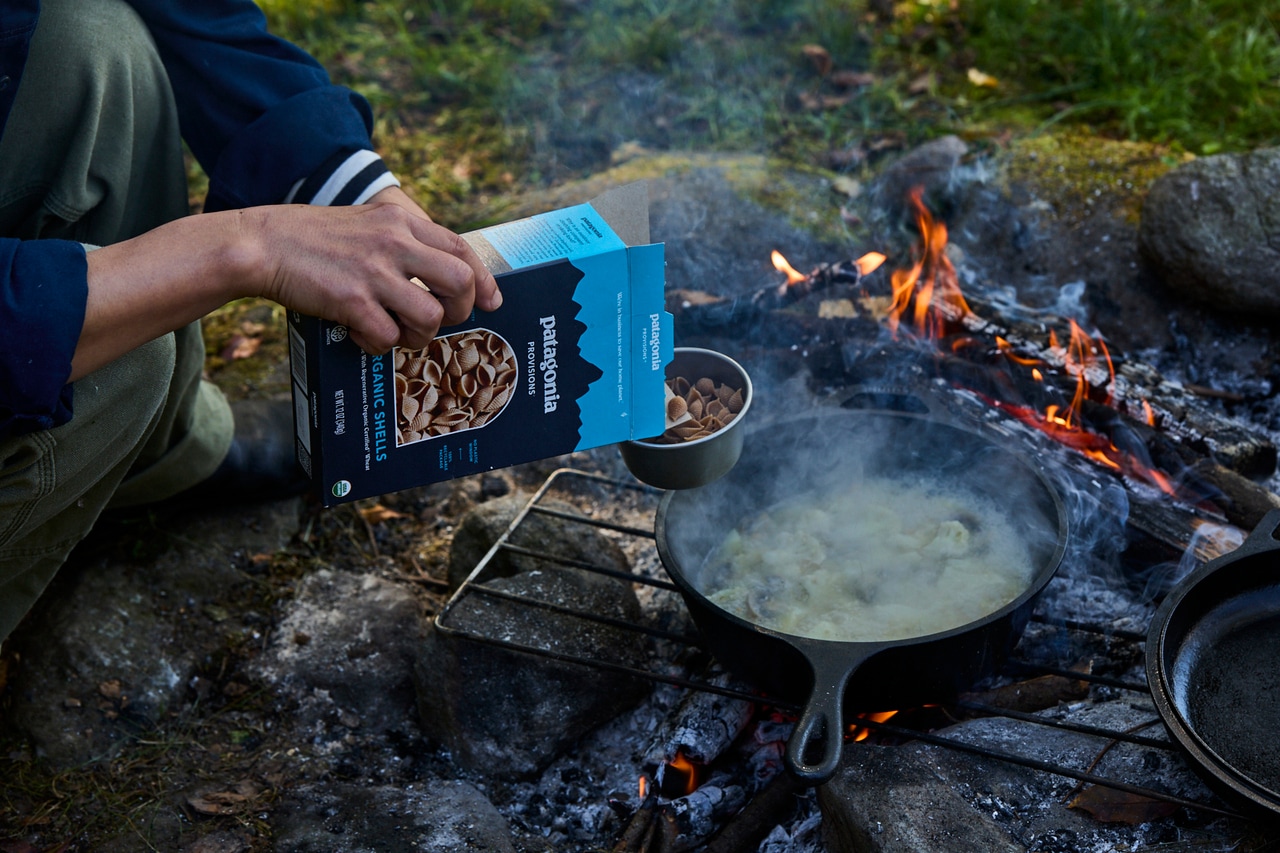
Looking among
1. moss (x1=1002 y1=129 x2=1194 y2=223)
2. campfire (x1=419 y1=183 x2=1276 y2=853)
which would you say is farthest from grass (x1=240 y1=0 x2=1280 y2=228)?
campfire (x1=419 y1=183 x2=1276 y2=853)

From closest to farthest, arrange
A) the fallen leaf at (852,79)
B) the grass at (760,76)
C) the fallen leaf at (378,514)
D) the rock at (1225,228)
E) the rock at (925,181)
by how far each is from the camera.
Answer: the rock at (1225,228) < the fallen leaf at (378,514) < the rock at (925,181) < the grass at (760,76) < the fallen leaf at (852,79)

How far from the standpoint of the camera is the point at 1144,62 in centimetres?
400

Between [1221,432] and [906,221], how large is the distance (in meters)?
1.29

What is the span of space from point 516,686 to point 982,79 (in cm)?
322

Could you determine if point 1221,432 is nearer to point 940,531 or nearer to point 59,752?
point 940,531

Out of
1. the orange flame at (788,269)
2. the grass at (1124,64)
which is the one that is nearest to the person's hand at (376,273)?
the orange flame at (788,269)

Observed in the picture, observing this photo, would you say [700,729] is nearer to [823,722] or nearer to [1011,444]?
[823,722]

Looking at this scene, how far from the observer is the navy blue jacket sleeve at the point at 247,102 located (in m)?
2.15

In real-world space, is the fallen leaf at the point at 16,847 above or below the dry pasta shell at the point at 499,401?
below

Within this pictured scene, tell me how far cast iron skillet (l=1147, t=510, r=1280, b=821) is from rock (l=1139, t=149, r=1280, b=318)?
1.14 m

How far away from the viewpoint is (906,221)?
3.46 meters

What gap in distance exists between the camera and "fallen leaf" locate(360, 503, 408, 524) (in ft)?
9.67

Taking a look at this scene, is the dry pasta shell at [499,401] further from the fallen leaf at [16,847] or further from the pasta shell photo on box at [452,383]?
the fallen leaf at [16,847]

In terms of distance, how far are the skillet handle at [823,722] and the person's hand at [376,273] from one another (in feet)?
2.65
